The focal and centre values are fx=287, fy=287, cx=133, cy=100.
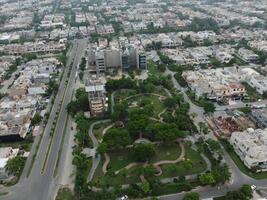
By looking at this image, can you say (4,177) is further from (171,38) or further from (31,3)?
(31,3)

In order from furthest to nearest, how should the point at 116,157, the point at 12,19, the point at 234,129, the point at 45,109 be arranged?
the point at 12,19, the point at 45,109, the point at 234,129, the point at 116,157

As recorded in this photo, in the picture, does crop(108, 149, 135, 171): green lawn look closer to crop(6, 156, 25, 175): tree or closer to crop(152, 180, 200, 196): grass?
crop(152, 180, 200, 196): grass

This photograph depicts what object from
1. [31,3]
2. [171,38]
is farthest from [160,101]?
[31,3]

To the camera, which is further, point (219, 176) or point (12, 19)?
point (12, 19)

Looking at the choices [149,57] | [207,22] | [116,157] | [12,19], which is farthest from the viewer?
[12,19]

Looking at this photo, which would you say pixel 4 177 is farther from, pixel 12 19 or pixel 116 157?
pixel 12 19
